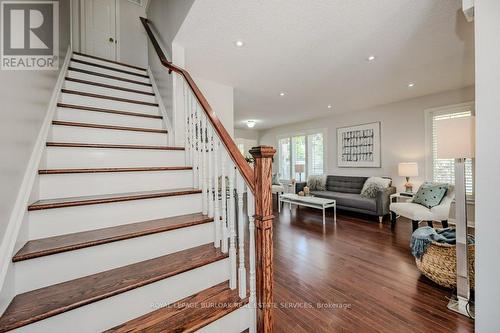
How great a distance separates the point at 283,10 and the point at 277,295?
98.7 inches

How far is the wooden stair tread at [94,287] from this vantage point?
2.89 ft

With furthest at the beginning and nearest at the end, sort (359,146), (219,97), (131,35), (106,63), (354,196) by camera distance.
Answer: (359,146), (354,196), (131,35), (219,97), (106,63)

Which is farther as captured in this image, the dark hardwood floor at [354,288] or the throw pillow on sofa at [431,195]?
the throw pillow on sofa at [431,195]

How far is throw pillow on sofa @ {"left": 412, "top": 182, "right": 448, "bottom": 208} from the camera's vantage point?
3332 mm

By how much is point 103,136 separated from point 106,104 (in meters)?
0.64

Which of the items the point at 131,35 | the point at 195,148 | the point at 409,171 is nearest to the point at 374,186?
the point at 409,171

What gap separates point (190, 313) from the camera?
117 centimetres

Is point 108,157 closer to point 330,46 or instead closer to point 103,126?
point 103,126

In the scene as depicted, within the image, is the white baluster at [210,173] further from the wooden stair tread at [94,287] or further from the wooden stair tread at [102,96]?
Answer: the wooden stair tread at [102,96]

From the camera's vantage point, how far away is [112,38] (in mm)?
4184

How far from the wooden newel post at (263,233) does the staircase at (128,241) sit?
27mm

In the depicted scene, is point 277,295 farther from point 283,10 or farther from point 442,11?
point 442,11

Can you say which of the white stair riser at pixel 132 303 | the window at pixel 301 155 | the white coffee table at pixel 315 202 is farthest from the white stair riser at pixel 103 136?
the window at pixel 301 155

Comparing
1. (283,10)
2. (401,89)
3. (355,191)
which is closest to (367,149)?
(355,191)
